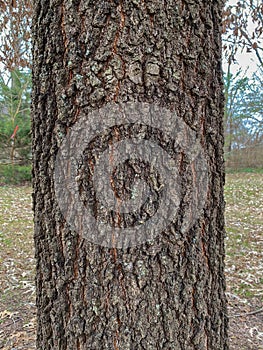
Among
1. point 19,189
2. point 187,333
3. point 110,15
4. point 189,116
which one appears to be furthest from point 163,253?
point 19,189

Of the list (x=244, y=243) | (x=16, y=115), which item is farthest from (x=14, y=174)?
(x=244, y=243)

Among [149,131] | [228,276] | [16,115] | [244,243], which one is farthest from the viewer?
[16,115]

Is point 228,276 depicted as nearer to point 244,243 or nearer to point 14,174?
point 244,243

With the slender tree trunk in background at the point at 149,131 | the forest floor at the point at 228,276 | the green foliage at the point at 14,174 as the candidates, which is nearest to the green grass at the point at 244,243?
the forest floor at the point at 228,276

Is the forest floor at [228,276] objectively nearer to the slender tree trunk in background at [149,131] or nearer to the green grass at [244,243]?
the green grass at [244,243]

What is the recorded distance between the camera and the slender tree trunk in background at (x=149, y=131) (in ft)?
3.10

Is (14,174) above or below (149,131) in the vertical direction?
below

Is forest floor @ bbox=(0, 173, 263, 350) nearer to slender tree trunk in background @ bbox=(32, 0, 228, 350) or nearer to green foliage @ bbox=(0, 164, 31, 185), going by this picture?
slender tree trunk in background @ bbox=(32, 0, 228, 350)

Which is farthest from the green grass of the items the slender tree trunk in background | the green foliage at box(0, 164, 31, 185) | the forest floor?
the green foliage at box(0, 164, 31, 185)

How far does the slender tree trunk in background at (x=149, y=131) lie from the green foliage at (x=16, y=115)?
815 centimetres

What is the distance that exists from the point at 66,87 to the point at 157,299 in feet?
2.32

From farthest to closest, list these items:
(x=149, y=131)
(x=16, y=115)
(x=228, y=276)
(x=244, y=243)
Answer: (x=16, y=115) → (x=244, y=243) → (x=228, y=276) → (x=149, y=131)

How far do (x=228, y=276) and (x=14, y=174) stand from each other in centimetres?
737

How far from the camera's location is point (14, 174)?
29.7 ft
